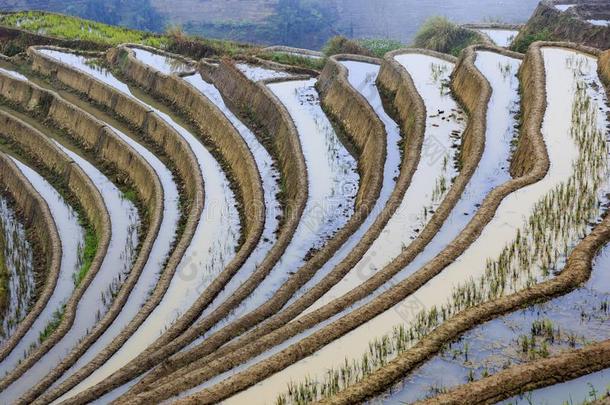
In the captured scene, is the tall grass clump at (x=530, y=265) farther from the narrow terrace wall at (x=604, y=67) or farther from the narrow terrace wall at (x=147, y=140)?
the narrow terrace wall at (x=147, y=140)

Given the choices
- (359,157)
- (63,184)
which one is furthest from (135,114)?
(359,157)

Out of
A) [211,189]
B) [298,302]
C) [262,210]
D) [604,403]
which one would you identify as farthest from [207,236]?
[604,403]

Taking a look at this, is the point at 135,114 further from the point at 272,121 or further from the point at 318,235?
the point at 318,235

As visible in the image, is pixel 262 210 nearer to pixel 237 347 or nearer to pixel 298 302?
pixel 298 302

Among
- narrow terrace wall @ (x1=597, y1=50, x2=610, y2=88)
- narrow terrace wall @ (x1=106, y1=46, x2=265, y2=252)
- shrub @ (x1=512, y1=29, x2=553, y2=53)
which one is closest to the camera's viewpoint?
narrow terrace wall @ (x1=106, y1=46, x2=265, y2=252)

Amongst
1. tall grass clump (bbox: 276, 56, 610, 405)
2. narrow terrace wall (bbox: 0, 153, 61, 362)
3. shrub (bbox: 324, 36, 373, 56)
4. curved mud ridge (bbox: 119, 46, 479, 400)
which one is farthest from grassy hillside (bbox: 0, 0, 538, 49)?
curved mud ridge (bbox: 119, 46, 479, 400)

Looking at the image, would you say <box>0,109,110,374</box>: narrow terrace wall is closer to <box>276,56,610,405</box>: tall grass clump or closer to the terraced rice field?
the terraced rice field
